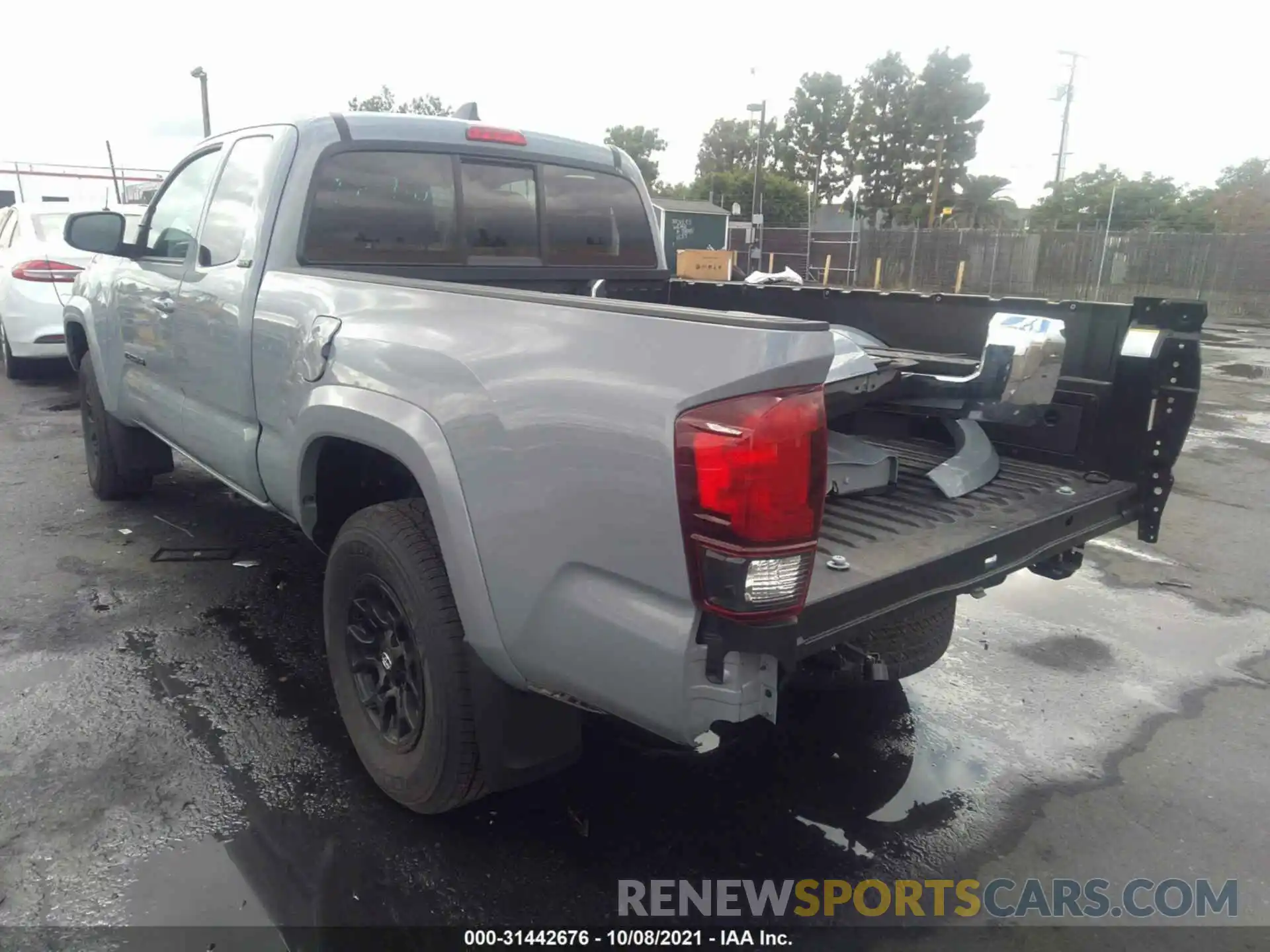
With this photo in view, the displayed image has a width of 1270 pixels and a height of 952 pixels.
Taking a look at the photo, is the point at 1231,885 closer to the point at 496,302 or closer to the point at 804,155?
the point at 496,302

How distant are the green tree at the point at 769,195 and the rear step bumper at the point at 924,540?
56211 millimetres

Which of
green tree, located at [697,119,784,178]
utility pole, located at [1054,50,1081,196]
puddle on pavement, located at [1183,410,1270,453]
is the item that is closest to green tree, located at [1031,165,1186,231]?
utility pole, located at [1054,50,1081,196]

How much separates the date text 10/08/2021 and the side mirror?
375cm

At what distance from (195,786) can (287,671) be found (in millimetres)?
830

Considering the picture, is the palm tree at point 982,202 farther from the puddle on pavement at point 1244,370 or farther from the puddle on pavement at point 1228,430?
the puddle on pavement at point 1228,430

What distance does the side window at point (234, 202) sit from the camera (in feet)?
12.1

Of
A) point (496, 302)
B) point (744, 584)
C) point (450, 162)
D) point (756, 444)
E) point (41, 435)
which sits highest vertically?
point (450, 162)

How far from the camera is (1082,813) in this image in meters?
3.08

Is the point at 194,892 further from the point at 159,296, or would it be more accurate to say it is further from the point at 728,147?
the point at 728,147

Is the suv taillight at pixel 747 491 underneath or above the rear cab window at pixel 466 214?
underneath

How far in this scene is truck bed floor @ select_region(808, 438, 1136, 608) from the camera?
2.44 meters

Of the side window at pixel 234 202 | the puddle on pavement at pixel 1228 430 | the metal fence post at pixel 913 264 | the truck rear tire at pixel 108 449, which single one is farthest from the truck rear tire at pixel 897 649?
the metal fence post at pixel 913 264

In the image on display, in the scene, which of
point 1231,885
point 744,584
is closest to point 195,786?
point 744,584

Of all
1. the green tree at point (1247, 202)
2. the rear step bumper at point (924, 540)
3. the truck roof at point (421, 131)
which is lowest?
the rear step bumper at point (924, 540)
